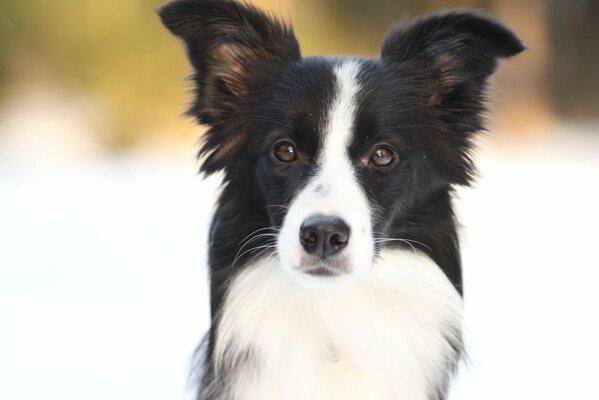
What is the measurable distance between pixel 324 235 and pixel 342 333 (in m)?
0.52

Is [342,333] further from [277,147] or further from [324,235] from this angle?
[277,147]

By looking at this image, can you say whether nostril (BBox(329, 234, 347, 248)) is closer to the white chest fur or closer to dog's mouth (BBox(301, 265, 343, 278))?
dog's mouth (BBox(301, 265, 343, 278))

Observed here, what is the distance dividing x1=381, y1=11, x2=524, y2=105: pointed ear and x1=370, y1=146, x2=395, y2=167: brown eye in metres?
0.31

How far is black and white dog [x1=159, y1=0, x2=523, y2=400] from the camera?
2.62 metres

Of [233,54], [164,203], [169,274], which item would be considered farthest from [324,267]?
[164,203]

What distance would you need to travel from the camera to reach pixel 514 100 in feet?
27.5

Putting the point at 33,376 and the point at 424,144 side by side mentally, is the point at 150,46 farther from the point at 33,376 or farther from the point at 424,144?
the point at 424,144

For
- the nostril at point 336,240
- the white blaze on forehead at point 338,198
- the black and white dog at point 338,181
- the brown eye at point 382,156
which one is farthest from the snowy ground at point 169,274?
the nostril at point 336,240

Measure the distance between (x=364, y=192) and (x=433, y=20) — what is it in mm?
668

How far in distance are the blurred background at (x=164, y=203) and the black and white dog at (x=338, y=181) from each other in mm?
250

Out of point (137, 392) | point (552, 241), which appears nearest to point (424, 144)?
point (137, 392)

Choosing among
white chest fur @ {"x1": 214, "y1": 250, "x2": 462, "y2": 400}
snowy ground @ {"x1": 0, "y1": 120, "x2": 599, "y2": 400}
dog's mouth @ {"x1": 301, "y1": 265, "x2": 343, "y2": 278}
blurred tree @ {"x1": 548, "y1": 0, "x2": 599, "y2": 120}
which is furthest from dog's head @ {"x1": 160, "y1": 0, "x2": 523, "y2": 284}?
Result: blurred tree @ {"x1": 548, "y1": 0, "x2": 599, "y2": 120}

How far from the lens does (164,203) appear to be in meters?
6.84

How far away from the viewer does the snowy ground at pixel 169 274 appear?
392 cm
